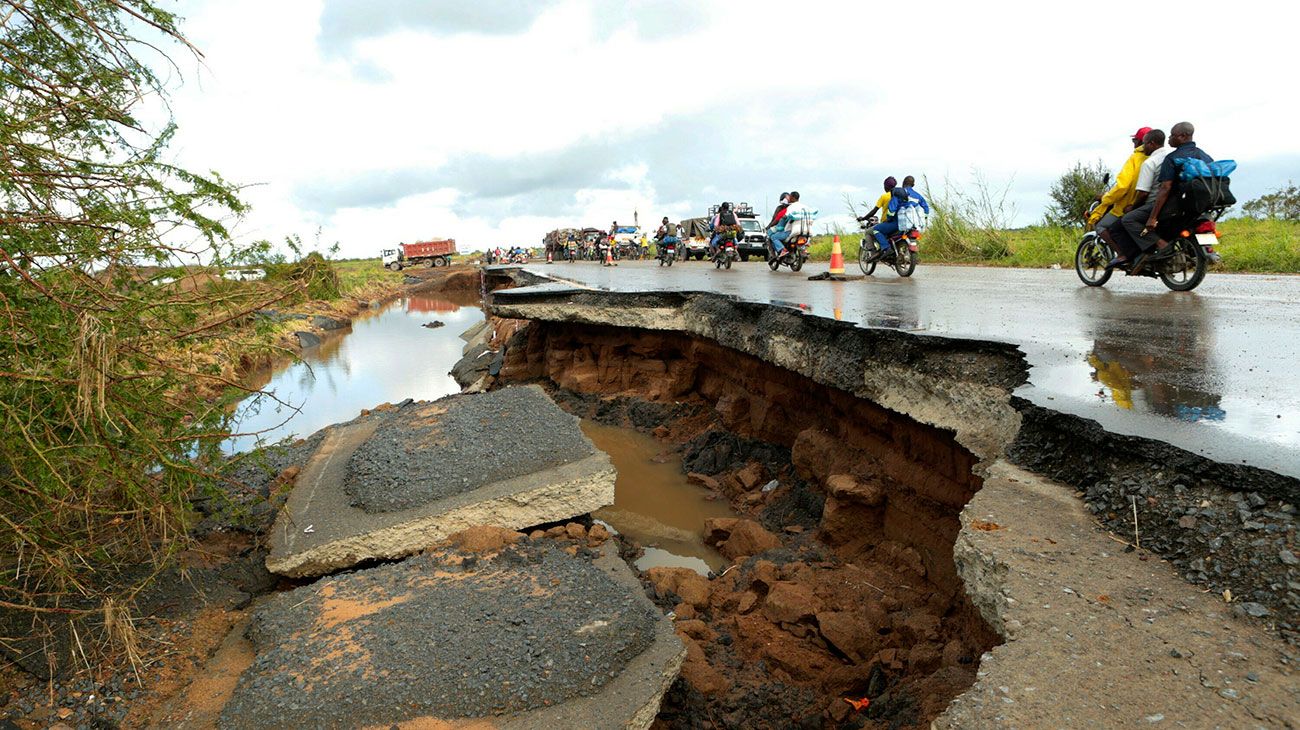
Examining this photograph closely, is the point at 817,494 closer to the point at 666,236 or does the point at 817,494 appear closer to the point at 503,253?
the point at 666,236

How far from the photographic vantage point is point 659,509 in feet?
23.9

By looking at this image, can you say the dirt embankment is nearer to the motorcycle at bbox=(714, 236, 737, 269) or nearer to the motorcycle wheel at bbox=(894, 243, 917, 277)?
the motorcycle wheel at bbox=(894, 243, 917, 277)

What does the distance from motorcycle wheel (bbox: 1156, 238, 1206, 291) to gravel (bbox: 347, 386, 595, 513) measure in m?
6.66

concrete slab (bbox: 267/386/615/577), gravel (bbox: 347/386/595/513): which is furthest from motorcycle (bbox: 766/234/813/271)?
concrete slab (bbox: 267/386/615/577)

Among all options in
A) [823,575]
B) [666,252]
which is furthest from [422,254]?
[823,575]

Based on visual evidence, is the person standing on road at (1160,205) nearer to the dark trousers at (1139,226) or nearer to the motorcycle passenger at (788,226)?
the dark trousers at (1139,226)

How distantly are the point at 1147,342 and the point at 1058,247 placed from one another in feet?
37.5

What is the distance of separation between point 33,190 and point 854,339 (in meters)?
4.84

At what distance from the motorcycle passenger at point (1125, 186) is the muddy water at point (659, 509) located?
17.8 feet

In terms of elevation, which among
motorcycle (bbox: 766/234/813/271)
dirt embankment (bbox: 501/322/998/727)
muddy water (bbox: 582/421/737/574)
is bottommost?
muddy water (bbox: 582/421/737/574)

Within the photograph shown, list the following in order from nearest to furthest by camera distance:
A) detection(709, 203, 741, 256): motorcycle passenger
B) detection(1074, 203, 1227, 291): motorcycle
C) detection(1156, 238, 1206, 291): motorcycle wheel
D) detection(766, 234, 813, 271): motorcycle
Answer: detection(1074, 203, 1227, 291): motorcycle < detection(1156, 238, 1206, 291): motorcycle wheel < detection(766, 234, 813, 271): motorcycle < detection(709, 203, 741, 256): motorcycle passenger

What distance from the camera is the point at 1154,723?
71.9 inches

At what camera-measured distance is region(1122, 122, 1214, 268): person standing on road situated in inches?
281

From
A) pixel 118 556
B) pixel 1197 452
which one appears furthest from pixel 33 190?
pixel 1197 452
